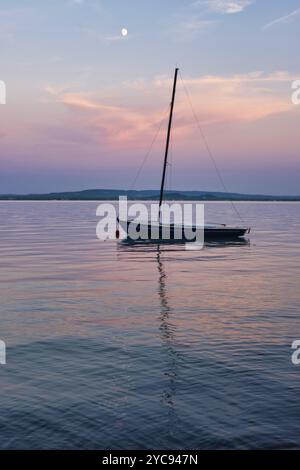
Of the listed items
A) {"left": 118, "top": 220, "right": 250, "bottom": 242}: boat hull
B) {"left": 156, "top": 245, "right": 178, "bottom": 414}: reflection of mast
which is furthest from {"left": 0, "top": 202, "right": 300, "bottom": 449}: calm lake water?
{"left": 118, "top": 220, "right": 250, "bottom": 242}: boat hull

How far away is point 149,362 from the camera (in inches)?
625

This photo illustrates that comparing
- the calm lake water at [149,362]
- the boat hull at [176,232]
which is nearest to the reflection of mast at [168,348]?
the calm lake water at [149,362]

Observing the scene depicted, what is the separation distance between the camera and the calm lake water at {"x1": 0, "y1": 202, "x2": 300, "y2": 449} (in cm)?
1110

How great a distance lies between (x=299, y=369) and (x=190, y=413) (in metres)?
4.82

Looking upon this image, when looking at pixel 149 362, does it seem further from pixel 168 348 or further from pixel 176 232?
pixel 176 232

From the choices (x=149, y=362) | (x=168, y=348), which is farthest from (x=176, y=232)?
(x=149, y=362)

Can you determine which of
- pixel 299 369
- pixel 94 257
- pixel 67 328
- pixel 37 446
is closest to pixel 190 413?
pixel 37 446

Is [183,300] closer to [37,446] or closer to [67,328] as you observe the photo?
[67,328]

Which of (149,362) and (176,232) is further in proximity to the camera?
(176,232)

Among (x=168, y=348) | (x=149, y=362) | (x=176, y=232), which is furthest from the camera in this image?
(x=176, y=232)

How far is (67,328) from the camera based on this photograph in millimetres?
20281

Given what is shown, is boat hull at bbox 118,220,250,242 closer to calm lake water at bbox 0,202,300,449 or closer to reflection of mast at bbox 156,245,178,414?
calm lake water at bbox 0,202,300,449

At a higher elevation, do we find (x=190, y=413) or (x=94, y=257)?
(x=94, y=257)
